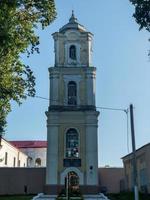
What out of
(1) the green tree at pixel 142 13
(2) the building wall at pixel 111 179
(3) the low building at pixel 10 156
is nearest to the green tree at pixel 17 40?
(1) the green tree at pixel 142 13

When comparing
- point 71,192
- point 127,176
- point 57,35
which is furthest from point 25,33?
point 127,176

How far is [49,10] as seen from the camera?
1931cm

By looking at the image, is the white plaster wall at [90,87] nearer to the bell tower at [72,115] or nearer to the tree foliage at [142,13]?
the bell tower at [72,115]

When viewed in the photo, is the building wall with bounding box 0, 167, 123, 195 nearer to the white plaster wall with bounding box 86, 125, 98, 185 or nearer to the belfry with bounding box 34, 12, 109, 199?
the belfry with bounding box 34, 12, 109, 199

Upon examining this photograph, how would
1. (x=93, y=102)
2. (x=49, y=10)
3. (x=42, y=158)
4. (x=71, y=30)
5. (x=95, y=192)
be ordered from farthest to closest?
(x=42, y=158), (x=71, y=30), (x=93, y=102), (x=95, y=192), (x=49, y=10)

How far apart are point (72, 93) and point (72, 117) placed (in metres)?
3.15

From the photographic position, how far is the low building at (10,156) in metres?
64.5

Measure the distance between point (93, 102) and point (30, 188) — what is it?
1247 centimetres

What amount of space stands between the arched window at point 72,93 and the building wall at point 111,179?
35.3ft

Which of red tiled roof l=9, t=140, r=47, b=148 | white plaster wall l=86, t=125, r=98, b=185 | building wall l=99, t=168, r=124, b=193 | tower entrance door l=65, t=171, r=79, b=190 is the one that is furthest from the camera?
red tiled roof l=9, t=140, r=47, b=148

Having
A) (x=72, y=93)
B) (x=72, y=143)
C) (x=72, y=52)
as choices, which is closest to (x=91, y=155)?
(x=72, y=143)

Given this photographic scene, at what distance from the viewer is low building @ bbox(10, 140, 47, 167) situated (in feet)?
265

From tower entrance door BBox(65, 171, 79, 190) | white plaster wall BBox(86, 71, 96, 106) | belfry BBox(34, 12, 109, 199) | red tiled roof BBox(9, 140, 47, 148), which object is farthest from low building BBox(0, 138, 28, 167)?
white plaster wall BBox(86, 71, 96, 106)

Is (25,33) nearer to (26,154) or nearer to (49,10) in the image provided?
(49,10)
